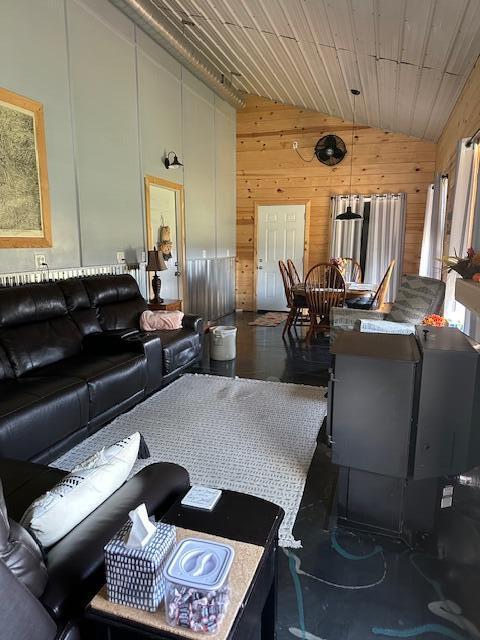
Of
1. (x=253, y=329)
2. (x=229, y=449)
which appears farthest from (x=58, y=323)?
(x=253, y=329)

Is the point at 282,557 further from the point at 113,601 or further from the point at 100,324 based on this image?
the point at 100,324

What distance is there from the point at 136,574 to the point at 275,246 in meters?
7.32

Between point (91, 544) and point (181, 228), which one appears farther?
point (181, 228)

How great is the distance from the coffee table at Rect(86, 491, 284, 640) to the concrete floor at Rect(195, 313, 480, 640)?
321mm

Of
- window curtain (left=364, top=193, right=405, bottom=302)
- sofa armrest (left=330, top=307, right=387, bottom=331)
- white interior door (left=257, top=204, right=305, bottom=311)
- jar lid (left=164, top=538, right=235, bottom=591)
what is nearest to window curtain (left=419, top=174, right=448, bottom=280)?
window curtain (left=364, top=193, right=405, bottom=302)

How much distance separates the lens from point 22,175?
3.33m

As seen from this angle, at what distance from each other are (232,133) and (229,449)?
6471 mm

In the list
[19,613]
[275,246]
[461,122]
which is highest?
[461,122]

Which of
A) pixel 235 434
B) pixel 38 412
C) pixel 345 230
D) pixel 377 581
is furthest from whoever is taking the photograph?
pixel 345 230

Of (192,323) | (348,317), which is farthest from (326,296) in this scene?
(192,323)

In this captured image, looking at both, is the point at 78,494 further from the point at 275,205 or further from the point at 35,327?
the point at 275,205

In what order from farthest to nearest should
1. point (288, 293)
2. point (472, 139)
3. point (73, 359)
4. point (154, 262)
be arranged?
point (288, 293)
point (154, 262)
point (472, 139)
point (73, 359)

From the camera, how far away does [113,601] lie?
0.85 metres

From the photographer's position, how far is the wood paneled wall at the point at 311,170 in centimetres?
688
